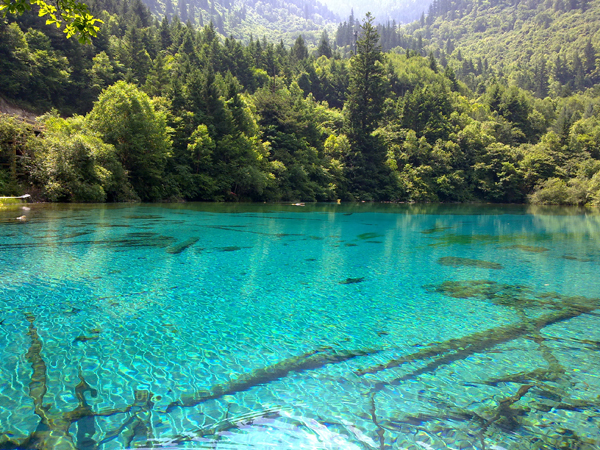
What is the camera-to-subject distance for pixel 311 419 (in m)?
2.56

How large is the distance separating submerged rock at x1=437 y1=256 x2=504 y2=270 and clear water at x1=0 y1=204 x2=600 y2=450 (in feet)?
1.55

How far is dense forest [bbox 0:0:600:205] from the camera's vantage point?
2681cm

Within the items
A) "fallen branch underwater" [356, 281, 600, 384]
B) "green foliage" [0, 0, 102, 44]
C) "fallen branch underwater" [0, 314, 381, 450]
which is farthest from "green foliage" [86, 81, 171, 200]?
"fallen branch underwater" [356, 281, 600, 384]

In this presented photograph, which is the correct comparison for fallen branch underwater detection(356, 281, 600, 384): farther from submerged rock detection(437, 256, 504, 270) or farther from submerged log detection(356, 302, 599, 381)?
submerged rock detection(437, 256, 504, 270)

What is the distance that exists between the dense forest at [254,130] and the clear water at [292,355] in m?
20.4

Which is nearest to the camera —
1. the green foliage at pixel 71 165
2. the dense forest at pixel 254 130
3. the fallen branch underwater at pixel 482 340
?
the fallen branch underwater at pixel 482 340

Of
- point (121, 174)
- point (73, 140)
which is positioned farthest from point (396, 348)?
point (121, 174)

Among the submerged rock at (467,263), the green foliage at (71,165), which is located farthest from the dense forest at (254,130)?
the submerged rock at (467,263)

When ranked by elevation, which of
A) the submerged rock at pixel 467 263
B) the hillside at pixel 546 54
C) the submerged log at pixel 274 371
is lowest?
the submerged log at pixel 274 371

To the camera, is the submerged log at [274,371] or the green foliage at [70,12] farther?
the green foliage at [70,12]

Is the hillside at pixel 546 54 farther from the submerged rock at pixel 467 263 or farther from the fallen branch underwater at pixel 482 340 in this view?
the fallen branch underwater at pixel 482 340

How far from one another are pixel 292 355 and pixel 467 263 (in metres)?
6.16

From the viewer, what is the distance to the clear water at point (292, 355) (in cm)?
241

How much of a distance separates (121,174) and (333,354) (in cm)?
2675
